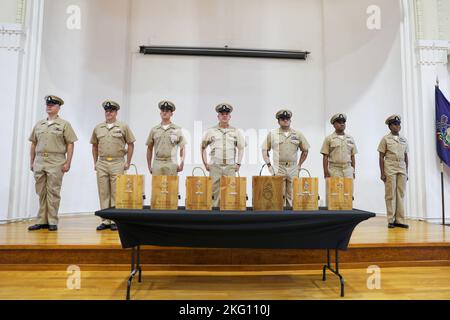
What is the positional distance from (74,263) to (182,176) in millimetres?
3301

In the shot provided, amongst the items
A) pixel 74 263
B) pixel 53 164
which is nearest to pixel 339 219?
pixel 74 263

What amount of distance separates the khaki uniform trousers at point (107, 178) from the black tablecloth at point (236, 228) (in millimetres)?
1689

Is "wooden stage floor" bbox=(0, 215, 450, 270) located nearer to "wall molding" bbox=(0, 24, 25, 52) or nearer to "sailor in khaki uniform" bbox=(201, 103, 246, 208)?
"sailor in khaki uniform" bbox=(201, 103, 246, 208)

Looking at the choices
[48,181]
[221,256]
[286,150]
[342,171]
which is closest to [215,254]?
[221,256]

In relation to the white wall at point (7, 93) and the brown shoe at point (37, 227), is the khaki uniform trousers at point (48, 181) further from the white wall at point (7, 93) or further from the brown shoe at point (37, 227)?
the white wall at point (7, 93)

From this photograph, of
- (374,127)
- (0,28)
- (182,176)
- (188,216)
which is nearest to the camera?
(188,216)

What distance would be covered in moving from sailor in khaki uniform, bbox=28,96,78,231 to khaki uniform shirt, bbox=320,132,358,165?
3.04 m

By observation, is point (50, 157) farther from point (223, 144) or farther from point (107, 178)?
point (223, 144)

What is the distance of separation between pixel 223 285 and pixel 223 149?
1724 mm

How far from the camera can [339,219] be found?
190 cm

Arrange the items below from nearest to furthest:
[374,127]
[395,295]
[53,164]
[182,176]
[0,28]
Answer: [395,295] → [53,164] → [0,28] → [374,127] → [182,176]

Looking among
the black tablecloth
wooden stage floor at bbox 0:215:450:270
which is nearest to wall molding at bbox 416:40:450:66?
wooden stage floor at bbox 0:215:450:270
